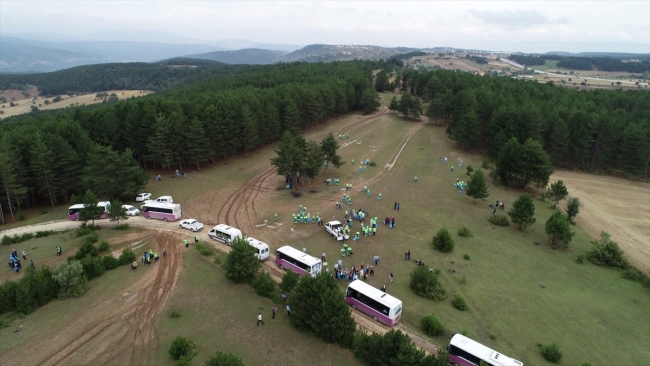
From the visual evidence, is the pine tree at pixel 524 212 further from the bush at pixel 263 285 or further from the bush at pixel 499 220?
the bush at pixel 263 285

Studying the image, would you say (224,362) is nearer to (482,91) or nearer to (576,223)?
(576,223)

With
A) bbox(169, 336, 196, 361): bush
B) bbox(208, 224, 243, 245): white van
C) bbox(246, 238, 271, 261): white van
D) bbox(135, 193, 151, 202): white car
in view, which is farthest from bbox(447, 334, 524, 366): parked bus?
bbox(135, 193, 151, 202): white car

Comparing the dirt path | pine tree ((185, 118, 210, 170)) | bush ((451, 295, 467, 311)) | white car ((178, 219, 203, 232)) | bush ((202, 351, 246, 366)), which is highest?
pine tree ((185, 118, 210, 170))

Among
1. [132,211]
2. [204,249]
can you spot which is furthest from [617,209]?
[132,211]

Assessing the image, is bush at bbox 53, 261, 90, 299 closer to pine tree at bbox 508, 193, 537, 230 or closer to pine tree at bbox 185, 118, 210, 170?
pine tree at bbox 185, 118, 210, 170

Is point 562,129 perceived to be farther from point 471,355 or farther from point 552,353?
point 471,355

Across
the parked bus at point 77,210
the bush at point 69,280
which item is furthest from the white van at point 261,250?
the parked bus at point 77,210
